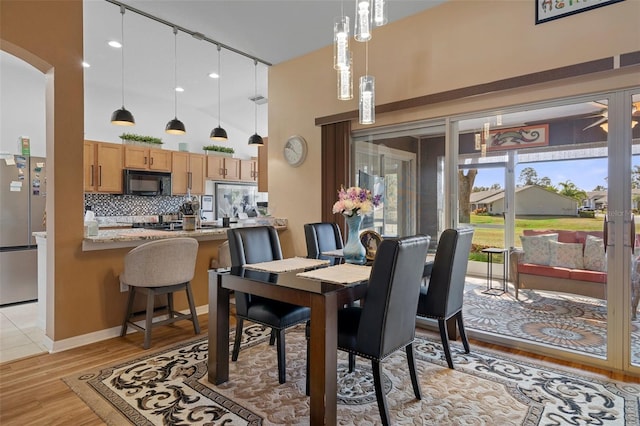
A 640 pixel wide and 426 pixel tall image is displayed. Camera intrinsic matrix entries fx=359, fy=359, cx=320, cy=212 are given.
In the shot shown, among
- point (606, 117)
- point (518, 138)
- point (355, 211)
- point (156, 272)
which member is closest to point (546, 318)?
point (518, 138)

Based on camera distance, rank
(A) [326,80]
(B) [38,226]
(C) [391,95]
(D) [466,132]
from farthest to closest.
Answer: (B) [38,226] < (A) [326,80] < (C) [391,95] < (D) [466,132]

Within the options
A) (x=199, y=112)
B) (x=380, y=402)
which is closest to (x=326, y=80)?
(x=380, y=402)

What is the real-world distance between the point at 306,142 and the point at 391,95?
50.0 inches

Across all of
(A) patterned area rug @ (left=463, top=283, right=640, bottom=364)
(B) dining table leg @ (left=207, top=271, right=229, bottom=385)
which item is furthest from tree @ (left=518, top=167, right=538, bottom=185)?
(B) dining table leg @ (left=207, top=271, right=229, bottom=385)

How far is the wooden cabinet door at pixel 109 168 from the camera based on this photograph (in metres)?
5.91

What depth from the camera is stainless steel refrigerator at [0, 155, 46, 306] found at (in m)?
4.47

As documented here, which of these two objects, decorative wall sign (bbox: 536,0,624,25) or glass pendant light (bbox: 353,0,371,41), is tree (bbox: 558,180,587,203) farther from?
glass pendant light (bbox: 353,0,371,41)

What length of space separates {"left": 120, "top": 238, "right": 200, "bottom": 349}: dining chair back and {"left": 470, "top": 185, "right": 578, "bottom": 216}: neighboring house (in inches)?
109

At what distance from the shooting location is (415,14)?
353cm

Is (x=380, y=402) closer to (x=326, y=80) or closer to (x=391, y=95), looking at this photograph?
(x=391, y=95)

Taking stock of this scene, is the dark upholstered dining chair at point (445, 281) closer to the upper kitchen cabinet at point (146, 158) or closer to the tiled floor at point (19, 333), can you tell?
the tiled floor at point (19, 333)

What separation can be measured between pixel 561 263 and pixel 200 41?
4568 millimetres

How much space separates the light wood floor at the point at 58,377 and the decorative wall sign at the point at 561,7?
2.67m

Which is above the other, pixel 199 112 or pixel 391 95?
pixel 199 112
